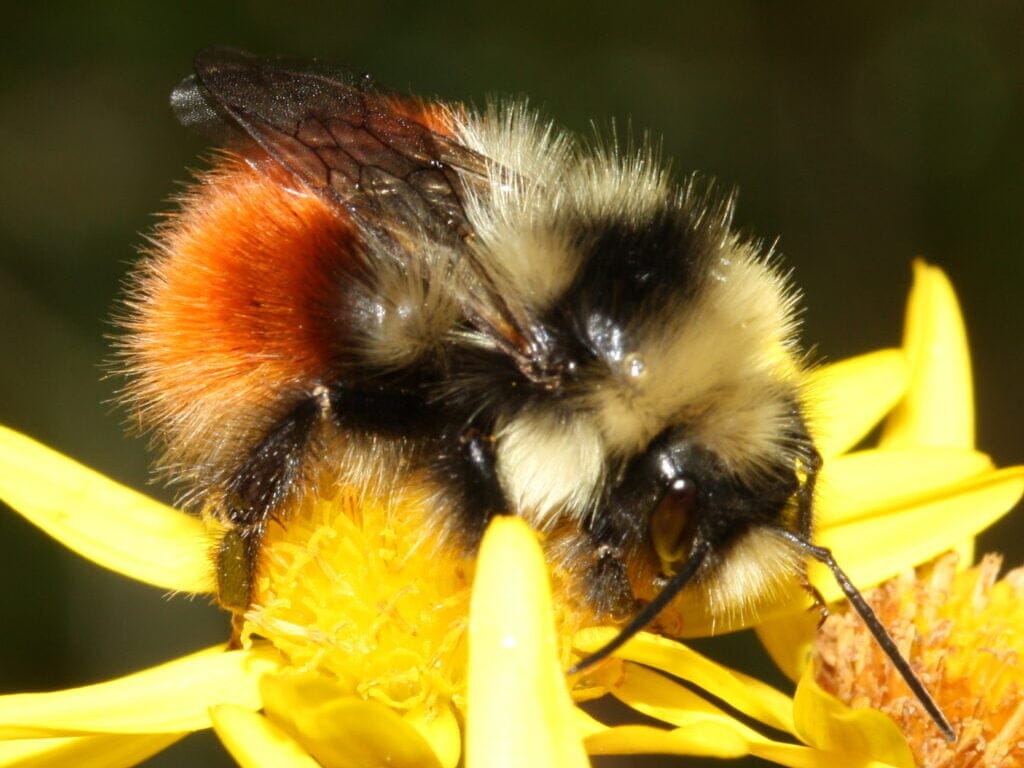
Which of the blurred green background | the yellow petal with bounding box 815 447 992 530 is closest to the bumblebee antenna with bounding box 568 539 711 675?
the yellow petal with bounding box 815 447 992 530

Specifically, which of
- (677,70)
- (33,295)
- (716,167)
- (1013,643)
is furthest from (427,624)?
(677,70)

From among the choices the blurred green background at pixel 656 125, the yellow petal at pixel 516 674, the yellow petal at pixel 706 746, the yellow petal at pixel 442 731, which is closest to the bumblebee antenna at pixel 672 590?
the yellow petal at pixel 706 746

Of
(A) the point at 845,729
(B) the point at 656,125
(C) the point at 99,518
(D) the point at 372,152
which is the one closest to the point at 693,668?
(A) the point at 845,729

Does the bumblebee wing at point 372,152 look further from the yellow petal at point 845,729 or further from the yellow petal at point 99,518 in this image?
the yellow petal at point 99,518

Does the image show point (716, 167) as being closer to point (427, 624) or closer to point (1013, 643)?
point (1013, 643)

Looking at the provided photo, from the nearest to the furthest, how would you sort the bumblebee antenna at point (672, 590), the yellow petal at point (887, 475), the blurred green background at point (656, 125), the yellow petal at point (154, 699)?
1. the bumblebee antenna at point (672, 590)
2. the yellow petal at point (154, 699)
3. the yellow petal at point (887, 475)
4. the blurred green background at point (656, 125)

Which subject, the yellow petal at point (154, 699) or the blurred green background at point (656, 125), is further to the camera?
the blurred green background at point (656, 125)

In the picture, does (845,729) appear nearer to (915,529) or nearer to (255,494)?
(915,529)
